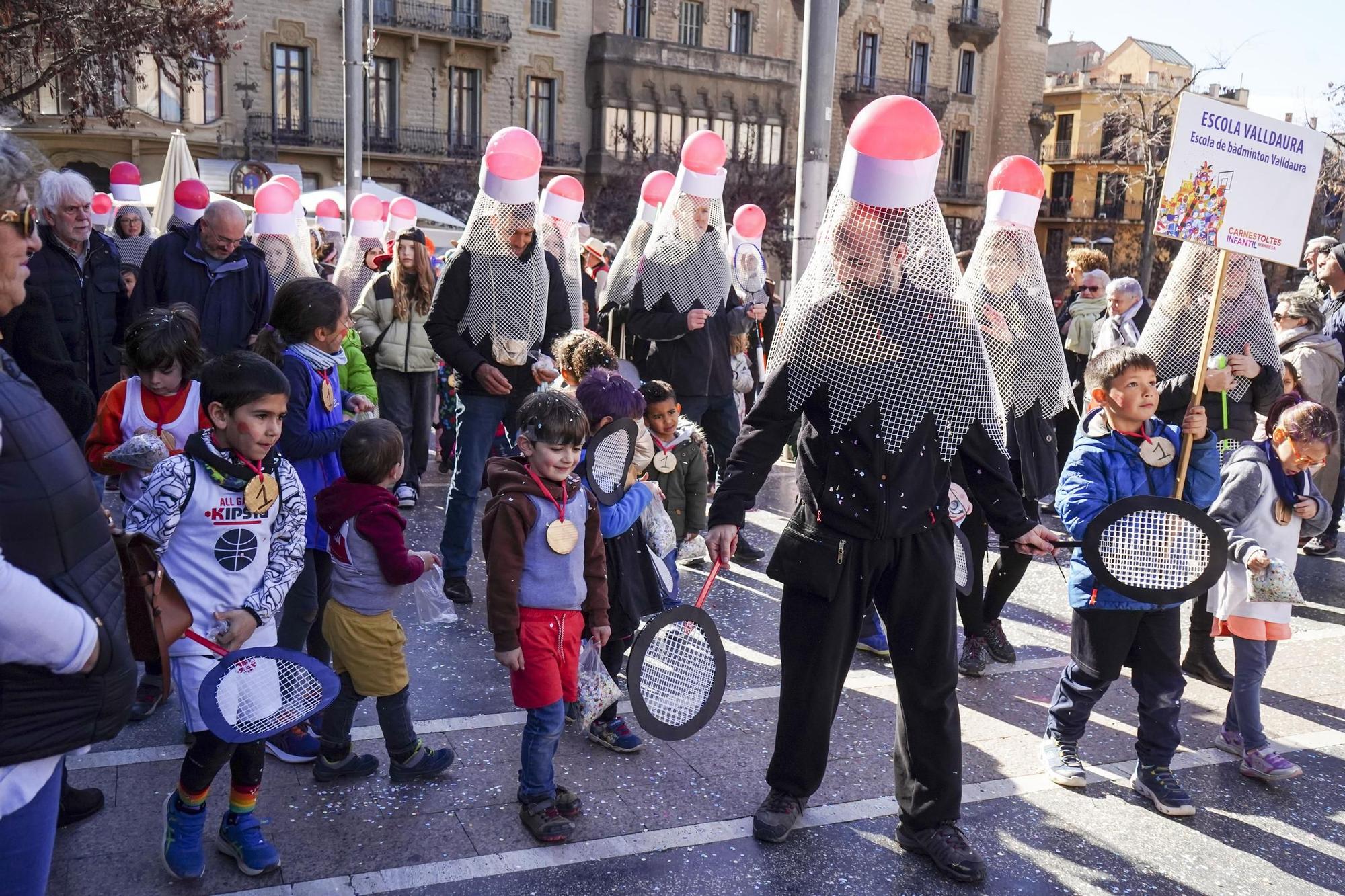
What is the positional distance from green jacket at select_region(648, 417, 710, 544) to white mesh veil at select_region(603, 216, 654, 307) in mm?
1651

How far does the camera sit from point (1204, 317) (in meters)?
5.19

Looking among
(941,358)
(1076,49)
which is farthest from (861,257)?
(1076,49)

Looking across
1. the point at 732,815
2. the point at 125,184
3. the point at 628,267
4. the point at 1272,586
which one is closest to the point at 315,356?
the point at 732,815

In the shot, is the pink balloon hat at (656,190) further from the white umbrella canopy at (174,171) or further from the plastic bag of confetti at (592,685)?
the white umbrella canopy at (174,171)

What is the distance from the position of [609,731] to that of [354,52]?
37.2ft

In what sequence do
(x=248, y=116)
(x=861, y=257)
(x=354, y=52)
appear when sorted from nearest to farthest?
(x=861, y=257), (x=354, y=52), (x=248, y=116)

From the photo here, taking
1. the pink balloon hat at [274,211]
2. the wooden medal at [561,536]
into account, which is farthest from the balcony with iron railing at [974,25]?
the wooden medal at [561,536]

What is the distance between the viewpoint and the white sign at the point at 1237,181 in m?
4.55

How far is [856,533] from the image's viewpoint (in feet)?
10.9

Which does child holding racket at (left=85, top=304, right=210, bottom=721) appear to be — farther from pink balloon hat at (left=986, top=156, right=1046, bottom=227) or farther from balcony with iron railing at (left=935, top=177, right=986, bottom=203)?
balcony with iron railing at (left=935, top=177, right=986, bottom=203)

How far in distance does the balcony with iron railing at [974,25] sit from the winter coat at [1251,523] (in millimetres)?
44624

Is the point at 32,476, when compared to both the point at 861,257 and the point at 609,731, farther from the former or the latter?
the point at 609,731

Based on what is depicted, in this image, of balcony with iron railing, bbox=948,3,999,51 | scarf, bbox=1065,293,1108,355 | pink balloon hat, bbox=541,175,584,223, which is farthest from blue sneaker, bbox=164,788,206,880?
balcony with iron railing, bbox=948,3,999,51

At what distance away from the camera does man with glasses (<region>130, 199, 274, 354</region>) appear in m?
5.44
